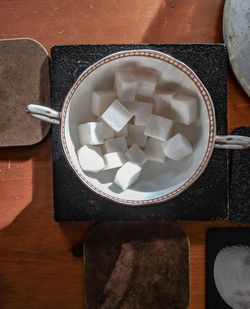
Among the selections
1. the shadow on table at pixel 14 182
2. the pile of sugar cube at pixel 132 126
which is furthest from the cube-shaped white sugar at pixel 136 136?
the shadow on table at pixel 14 182

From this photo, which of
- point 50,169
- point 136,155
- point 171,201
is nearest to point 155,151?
point 136,155

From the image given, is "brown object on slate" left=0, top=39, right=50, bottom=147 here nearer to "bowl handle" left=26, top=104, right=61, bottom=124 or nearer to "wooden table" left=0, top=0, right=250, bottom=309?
"wooden table" left=0, top=0, right=250, bottom=309

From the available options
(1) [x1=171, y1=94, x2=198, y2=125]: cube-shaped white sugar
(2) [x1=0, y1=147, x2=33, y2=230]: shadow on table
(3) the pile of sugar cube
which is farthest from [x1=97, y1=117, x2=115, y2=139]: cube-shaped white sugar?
(2) [x1=0, y1=147, x2=33, y2=230]: shadow on table

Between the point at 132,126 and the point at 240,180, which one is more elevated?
the point at 132,126

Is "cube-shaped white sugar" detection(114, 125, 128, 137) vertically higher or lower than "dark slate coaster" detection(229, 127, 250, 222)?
higher

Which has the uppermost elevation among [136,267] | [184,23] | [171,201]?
[184,23]

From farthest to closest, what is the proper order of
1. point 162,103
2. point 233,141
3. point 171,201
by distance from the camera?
point 171,201
point 162,103
point 233,141

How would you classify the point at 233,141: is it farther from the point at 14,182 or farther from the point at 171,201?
the point at 14,182
